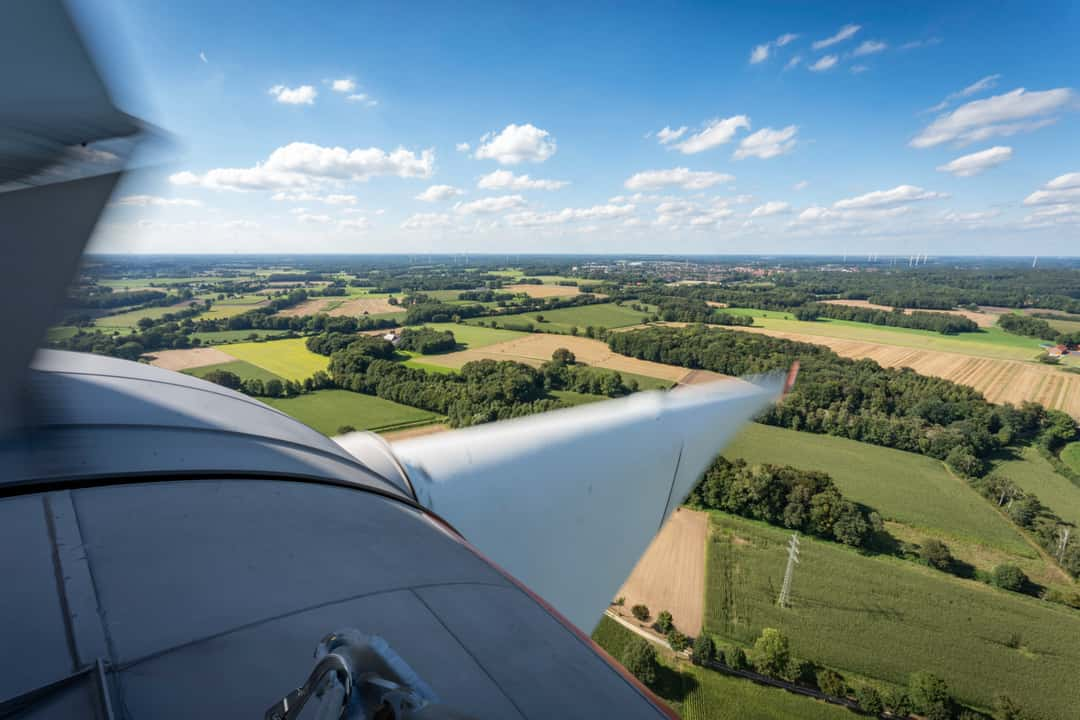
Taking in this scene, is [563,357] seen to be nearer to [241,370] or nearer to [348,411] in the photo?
[348,411]

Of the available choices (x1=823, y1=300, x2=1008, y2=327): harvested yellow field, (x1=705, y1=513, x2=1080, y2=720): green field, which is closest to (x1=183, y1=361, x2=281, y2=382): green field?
(x1=705, y1=513, x2=1080, y2=720): green field

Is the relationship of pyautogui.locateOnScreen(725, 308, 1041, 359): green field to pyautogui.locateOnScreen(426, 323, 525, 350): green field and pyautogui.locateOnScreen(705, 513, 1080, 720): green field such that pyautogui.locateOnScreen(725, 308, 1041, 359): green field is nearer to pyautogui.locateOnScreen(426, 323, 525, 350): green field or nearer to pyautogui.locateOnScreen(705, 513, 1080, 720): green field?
pyautogui.locateOnScreen(426, 323, 525, 350): green field

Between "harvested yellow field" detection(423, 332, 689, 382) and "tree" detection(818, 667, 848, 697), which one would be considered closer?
"tree" detection(818, 667, 848, 697)

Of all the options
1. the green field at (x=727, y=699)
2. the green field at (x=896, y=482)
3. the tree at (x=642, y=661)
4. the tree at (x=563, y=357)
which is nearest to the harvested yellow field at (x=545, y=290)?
the tree at (x=563, y=357)

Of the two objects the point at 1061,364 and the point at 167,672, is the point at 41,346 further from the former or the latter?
the point at 1061,364

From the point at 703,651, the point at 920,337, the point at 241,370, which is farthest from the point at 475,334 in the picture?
the point at 920,337

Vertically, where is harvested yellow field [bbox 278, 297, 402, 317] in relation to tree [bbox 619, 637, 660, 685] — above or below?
above

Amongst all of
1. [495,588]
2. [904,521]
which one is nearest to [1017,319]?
[904,521]
